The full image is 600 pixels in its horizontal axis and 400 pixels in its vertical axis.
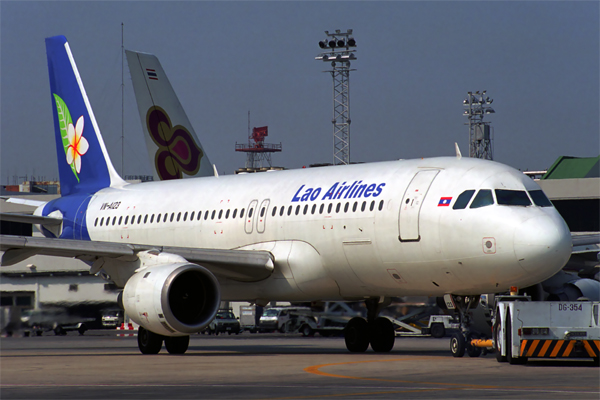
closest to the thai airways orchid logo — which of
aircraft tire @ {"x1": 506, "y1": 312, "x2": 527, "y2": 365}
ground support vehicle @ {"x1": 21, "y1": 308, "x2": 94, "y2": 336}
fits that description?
ground support vehicle @ {"x1": 21, "y1": 308, "x2": 94, "y2": 336}

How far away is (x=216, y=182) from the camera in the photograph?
24.4 metres

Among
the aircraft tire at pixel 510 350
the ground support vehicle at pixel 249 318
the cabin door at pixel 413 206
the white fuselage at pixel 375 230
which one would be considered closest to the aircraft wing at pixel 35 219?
the white fuselage at pixel 375 230

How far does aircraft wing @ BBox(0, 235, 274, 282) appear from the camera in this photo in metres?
19.6

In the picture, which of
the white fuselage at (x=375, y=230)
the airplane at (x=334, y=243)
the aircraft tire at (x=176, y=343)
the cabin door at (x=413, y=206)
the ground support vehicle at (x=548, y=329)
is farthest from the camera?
the aircraft tire at (x=176, y=343)

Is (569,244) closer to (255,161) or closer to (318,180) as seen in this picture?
(318,180)

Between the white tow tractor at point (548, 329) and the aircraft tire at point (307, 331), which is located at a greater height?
the white tow tractor at point (548, 329)

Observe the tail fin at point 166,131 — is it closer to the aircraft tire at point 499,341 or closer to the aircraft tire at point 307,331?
the aircraft tire at point 307,331

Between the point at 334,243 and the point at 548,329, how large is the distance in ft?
17.3

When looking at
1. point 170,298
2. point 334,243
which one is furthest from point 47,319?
point 334,243

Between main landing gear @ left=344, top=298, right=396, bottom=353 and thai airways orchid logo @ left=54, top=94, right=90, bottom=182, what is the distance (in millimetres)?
12752

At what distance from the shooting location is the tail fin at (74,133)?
96.1 feet

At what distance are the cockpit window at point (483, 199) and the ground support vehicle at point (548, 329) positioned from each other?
2.08 metres

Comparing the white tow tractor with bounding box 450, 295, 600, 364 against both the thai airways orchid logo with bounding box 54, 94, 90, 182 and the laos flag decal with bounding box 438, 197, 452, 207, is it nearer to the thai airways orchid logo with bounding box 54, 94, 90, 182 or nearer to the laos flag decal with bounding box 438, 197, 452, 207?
the laos flag decal with bounding box 438, 197, 452, 207

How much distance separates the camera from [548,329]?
53.4ft
